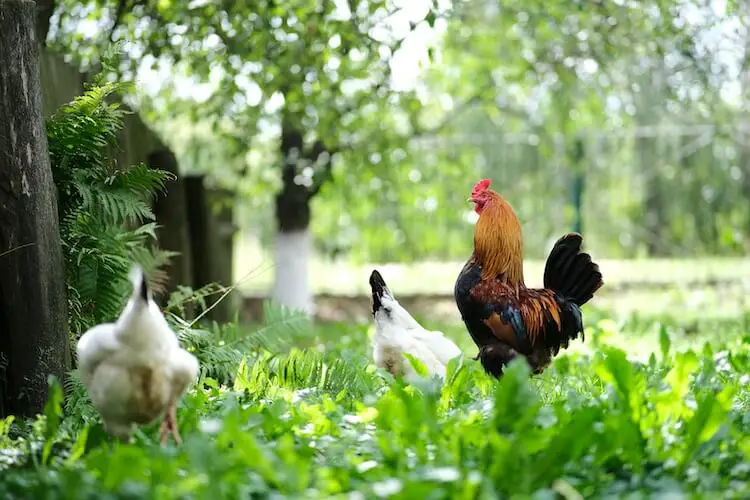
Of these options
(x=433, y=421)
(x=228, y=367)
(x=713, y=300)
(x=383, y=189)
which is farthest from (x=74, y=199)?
(x=713, y=300)

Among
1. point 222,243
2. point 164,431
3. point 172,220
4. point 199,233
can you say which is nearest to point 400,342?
point 164,431

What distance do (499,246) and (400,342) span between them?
25.8 inches

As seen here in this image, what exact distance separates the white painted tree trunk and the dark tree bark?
6.35ft

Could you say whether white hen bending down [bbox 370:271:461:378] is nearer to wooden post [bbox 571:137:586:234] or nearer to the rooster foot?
the rooster foot

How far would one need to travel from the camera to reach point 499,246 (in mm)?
4750

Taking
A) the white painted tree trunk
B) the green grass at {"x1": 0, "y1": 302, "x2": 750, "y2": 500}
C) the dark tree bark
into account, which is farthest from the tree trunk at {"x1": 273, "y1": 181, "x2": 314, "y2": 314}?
the green grass at {"x1": 0, "y1": 302, "x2": 750, "y2": 500}

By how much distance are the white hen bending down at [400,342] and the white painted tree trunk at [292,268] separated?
3519 mm

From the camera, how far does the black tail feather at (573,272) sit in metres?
4.98

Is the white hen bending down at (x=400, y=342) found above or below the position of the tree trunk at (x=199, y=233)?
below

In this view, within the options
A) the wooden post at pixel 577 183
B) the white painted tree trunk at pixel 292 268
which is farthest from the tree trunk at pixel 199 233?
the wooden post at pixel 577 183

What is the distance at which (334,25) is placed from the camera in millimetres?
5887

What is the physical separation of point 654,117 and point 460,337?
6.90 meters

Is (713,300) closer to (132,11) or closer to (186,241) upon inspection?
(186,241)

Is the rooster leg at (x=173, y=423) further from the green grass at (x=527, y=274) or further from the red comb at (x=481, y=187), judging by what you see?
the green grass at (x=527, y=274)
